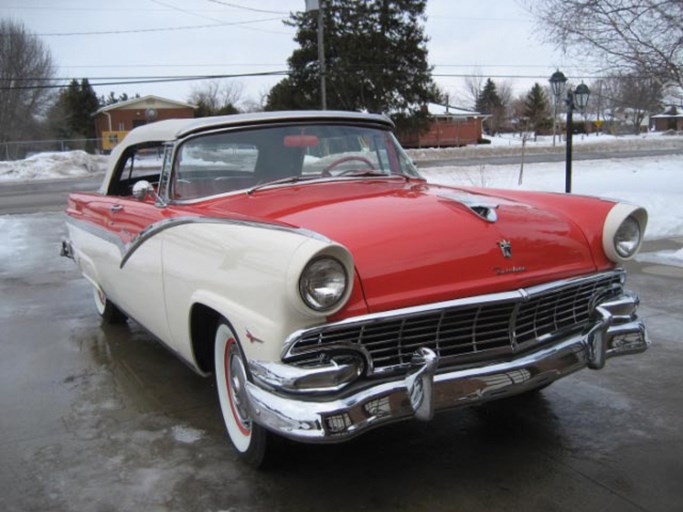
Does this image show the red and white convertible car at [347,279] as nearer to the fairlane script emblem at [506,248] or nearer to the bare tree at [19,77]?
the fairlane script emblem at [506,248]

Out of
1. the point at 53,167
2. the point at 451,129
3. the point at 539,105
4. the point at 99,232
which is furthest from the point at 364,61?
the point at 539,105

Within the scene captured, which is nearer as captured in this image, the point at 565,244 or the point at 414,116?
the point at 565,244

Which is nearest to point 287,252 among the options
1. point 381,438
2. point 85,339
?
point 381,438

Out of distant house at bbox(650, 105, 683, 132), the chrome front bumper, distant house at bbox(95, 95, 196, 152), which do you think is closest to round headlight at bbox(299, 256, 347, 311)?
the chrome front bumper

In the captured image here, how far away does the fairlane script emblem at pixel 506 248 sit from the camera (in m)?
2.88

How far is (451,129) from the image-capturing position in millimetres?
51562

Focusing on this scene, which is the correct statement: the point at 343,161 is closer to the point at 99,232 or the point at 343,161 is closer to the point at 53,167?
the point at 99,232

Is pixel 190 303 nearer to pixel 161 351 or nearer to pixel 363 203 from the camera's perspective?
pixel 363 203

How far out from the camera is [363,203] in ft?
10.7

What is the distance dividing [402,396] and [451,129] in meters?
50.7

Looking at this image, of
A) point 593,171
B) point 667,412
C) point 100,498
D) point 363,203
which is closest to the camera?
point 100,498

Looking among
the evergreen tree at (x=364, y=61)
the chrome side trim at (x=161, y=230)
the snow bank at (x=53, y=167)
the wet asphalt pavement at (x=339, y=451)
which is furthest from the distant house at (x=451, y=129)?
the wet asphalt pavement at (x=339, y=451)

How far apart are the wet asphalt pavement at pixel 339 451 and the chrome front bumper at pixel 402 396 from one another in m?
0.45

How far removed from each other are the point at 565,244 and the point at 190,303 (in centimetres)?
177
